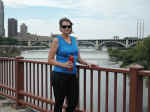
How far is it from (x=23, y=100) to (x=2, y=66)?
3.74 feet

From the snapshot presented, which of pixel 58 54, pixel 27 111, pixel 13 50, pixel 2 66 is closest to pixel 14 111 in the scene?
pixel 27 111

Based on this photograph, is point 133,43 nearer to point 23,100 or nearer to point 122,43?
point 122,43

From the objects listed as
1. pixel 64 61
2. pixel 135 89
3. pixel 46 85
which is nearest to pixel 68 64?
pixel 64 61

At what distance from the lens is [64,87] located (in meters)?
2.73

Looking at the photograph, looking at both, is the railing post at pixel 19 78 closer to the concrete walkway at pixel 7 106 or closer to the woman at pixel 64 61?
the concrete walkway at pixel 7 106

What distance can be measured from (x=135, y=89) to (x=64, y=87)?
852 mm

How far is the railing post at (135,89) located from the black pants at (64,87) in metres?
0.70

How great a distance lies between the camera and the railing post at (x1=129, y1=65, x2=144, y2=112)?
252 centimetres

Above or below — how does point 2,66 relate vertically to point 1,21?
below

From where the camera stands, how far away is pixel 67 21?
106 inches

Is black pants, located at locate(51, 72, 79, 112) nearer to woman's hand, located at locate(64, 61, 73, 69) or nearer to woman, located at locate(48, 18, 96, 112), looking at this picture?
woman, located at locate(48, 18, 96, 112)

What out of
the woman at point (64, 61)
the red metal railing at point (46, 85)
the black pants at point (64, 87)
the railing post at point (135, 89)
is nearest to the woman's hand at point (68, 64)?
the woman at point (64, 61)

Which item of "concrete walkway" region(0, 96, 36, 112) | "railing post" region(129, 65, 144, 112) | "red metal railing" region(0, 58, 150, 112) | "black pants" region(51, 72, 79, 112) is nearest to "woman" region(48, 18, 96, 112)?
"black pants" region(51, 72, 79, 112)

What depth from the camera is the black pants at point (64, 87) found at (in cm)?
270
